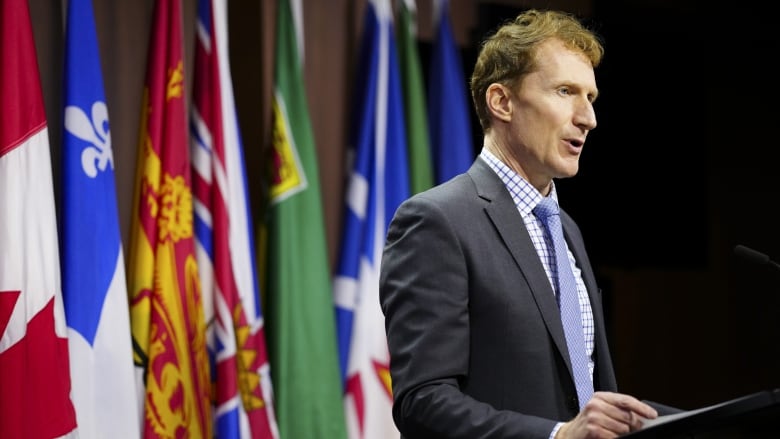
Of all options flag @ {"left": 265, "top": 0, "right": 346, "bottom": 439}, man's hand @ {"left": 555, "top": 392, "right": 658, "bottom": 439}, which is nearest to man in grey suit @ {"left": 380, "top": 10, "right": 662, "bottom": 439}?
man's hand @ {"left": 555, "top": 392, "right": 658, "bottom": 439}

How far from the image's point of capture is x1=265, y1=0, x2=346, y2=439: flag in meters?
3.68

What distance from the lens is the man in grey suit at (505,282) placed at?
1805mm

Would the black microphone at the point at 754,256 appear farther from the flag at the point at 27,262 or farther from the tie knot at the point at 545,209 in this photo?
the flag at the point at 27,262

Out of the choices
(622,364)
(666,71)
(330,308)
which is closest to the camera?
(330,308)

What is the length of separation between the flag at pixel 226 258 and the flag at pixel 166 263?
9 cm

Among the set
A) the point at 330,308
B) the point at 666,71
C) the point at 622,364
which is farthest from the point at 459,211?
the point at 622,364

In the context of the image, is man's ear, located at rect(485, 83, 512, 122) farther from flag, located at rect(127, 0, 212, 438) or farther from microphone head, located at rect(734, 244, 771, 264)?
flag, located at rect(127, 0, 212, 438)

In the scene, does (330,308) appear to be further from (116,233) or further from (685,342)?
(685,342)

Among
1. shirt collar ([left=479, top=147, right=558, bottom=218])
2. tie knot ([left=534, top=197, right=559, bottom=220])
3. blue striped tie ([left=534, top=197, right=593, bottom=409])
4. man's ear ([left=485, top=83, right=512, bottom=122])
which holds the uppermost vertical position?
man's ear ([left=485, top=83, right=512, bottom=122])

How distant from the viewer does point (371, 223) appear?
3.98m

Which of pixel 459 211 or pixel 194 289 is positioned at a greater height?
pixel 459 211

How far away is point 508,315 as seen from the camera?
6.22 feet

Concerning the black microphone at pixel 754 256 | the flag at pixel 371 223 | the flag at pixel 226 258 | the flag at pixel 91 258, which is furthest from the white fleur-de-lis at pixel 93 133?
the black microphone at pixel 754 256

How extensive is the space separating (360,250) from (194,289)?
2.62ft
